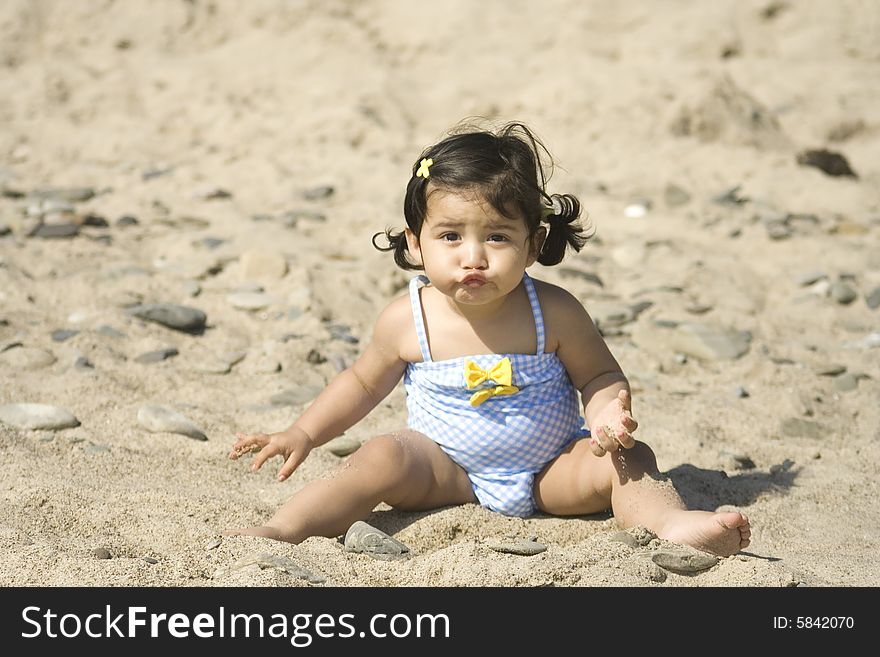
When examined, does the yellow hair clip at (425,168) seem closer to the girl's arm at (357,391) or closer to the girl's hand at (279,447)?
the girl's arm at (357,391)

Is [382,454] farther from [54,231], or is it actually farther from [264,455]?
[54,231]

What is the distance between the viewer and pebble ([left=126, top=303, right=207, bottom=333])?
474 cm

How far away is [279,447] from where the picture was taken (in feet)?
10.7

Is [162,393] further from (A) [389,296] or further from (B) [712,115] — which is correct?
(B) [712,115]

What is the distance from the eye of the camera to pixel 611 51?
812 centimetres

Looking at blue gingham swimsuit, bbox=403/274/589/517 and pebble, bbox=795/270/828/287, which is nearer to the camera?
blue gingham swimsuit, bbox=403/274/589/517

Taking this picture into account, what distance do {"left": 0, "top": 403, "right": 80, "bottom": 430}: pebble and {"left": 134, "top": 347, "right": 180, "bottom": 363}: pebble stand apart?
0.65 meters

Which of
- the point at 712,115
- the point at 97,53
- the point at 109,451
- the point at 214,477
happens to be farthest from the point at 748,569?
the point at 97,53

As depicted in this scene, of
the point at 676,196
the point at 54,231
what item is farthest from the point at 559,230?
the point at 676,196

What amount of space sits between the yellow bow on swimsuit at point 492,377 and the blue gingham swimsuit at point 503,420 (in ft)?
0.06

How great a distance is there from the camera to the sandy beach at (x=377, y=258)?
3053mm

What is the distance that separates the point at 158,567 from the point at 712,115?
215 inches

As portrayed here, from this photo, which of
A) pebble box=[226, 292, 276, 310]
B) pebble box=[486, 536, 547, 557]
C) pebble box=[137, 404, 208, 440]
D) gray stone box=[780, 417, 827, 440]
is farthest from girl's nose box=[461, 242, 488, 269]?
pebble box=[226, 292, 276, 310]

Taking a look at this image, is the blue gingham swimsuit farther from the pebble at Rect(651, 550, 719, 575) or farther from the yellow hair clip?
the pebble at Rect(651, 550, 719, 575)
